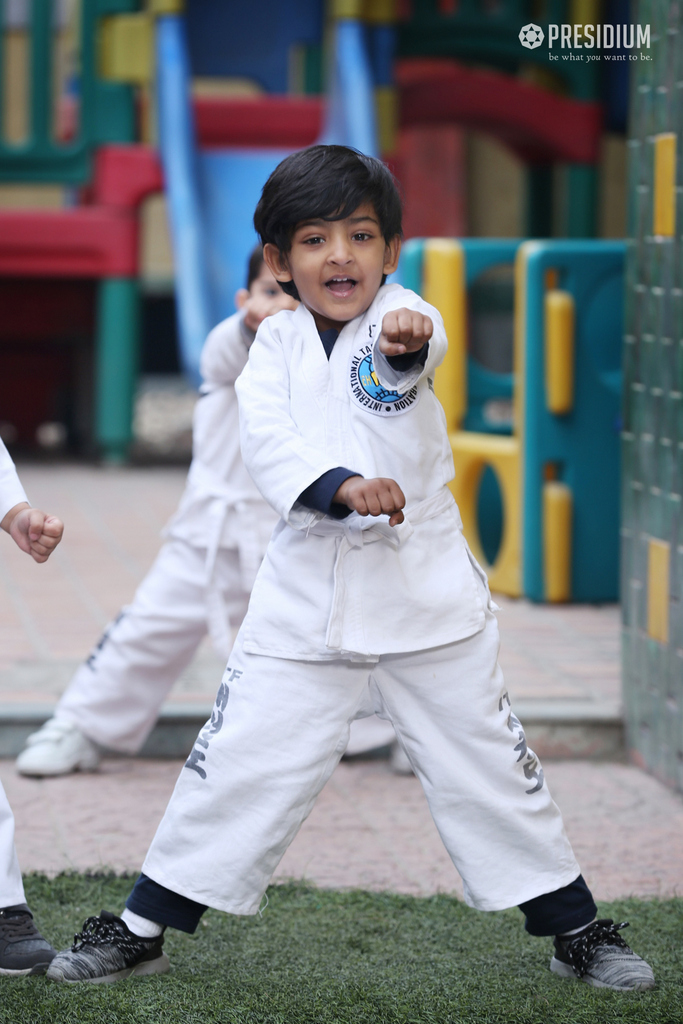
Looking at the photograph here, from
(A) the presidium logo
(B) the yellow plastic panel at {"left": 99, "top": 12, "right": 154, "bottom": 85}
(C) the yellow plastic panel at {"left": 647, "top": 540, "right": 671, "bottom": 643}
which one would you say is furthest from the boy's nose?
(B) the yellow plastic panel at {"left": 99, "top": 12, "right": 154, "bottom": 85}

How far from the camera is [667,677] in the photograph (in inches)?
143

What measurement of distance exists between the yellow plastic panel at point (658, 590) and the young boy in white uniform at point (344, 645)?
4.18 feet

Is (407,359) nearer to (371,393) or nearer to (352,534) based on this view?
(371,393)

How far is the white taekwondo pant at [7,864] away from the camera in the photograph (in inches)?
98.3

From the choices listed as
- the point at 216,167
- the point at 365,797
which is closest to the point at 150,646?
the point at 365,797

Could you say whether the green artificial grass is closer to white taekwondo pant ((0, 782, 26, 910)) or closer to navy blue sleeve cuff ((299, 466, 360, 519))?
white taekwondo pant ((0, 782, 26, 910))

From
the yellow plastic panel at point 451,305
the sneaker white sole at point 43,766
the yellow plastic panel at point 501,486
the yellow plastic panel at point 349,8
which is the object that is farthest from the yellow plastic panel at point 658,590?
the yellow plastic panel at point 349,8

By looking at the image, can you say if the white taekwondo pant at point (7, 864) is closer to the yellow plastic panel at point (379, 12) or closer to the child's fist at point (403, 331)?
the child's fist at point (403, 331)

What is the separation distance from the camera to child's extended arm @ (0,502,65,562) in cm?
246

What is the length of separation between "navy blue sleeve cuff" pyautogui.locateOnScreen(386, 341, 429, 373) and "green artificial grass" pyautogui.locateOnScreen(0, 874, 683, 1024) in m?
1.04

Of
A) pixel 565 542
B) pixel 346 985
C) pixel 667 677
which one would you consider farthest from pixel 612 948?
pixel 565 542

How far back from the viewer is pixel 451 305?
19.5 ft

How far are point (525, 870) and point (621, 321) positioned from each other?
3637 millimetres

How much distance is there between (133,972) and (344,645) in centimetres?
70
